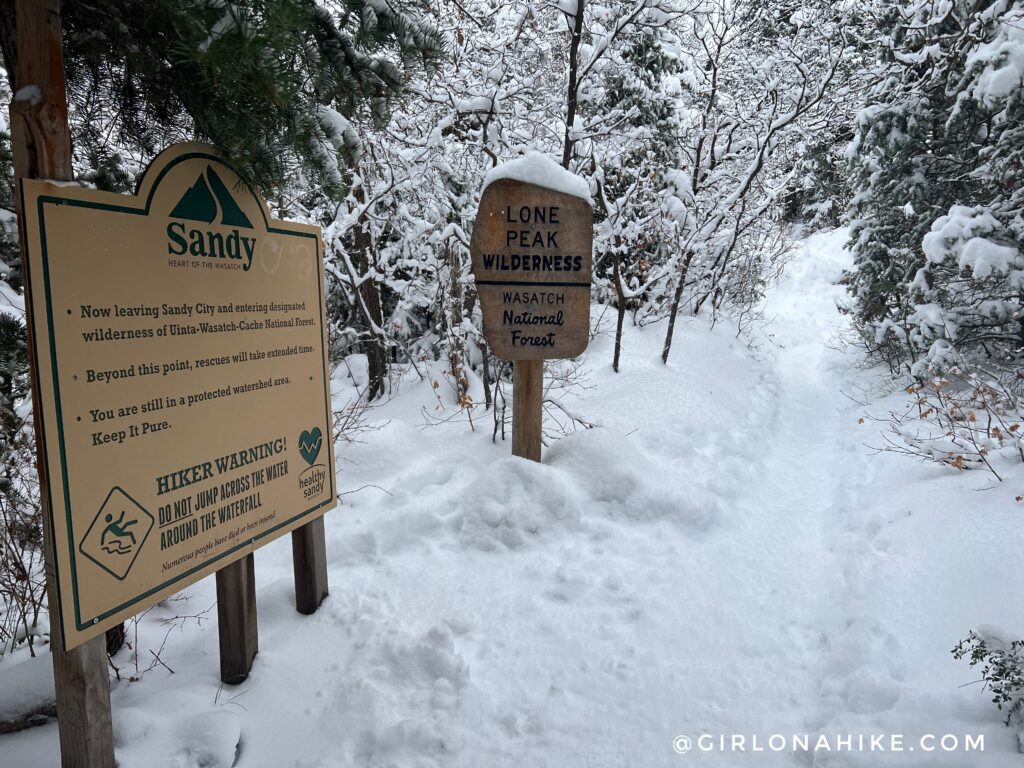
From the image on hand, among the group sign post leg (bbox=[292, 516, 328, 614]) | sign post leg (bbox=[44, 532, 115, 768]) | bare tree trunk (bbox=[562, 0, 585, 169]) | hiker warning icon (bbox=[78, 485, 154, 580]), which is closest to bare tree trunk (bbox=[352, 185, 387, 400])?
bare tree trunk (bbox=[562, 0, 585, 169])

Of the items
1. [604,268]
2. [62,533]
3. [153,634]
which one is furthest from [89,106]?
[604,268]

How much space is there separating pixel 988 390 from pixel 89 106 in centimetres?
594

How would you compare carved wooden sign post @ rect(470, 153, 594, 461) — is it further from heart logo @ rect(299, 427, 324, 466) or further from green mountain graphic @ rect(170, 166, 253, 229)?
green mountain graphic @ rect(170, 166, 253, 229)

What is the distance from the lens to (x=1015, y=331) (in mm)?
7422

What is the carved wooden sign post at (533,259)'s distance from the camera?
4.29 m

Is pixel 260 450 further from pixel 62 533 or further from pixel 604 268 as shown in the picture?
pixel 604 268

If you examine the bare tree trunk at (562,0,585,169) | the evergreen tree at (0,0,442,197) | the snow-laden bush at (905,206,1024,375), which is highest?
the bare tree trunk at (562,0,585,169)

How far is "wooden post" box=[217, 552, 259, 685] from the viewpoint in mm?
2535

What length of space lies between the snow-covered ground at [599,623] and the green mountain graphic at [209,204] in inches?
70.8

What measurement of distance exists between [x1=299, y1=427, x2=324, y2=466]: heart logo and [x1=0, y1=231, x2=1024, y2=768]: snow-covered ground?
0.87 m

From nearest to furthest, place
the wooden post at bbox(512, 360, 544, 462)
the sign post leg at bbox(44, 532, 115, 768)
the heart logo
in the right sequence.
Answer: the sign post leg at bbox(44, 532, 115, 768) < the heart logo < the wooden post at bbox(512, 360, 544, 462)

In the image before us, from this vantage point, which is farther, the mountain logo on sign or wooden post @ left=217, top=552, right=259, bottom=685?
wooden post @ left=217, top=552, right=259, bottom=685

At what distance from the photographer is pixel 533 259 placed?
14.3ft

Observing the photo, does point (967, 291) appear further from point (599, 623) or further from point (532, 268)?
point (599, 623)
